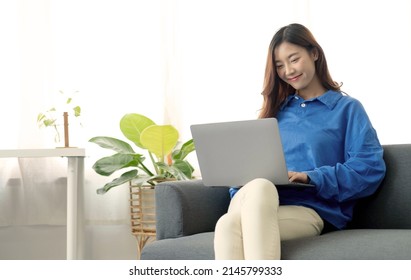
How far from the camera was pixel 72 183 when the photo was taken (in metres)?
3.08

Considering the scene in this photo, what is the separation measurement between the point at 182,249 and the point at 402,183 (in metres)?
0.77

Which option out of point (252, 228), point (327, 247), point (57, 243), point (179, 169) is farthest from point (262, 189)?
point (57, 243)

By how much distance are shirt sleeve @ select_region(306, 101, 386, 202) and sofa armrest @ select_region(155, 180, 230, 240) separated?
1.26 ft

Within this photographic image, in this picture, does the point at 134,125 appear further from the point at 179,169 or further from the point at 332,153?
the point at 332,153

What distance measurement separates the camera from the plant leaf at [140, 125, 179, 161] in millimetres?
3361

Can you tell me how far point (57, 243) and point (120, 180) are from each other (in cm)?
64

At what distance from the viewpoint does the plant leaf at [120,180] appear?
3.45 metres

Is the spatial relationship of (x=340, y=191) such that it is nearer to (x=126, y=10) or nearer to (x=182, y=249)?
(x=182, y=249)

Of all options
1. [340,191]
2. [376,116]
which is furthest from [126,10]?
[340,191]

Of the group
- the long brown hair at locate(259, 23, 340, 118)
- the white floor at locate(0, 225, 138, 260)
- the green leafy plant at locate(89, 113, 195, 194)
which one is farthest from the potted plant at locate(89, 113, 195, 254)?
the long brown hair at locate(259, 23, 340, 118)

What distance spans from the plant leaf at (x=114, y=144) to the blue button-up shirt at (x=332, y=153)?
1.32 meters

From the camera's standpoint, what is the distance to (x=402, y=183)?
221 centimetres

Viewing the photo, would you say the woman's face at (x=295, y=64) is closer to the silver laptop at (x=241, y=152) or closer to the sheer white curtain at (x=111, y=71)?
the silver laptop at (x=241, y=152)

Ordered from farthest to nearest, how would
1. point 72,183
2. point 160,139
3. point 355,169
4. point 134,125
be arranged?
point 134,125 → point 160,139 → point 72,183 → point 355,169
